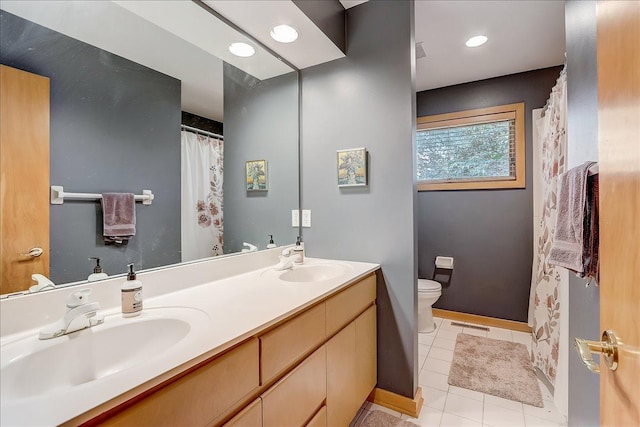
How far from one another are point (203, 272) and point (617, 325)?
144 cm

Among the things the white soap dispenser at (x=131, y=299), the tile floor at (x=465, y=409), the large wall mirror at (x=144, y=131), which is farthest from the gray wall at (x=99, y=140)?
Result: the tile floor at (x=465, y=409)

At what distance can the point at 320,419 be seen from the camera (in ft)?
3.91

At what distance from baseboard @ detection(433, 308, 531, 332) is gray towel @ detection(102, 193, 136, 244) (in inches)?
121

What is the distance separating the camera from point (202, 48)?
4.98 ft

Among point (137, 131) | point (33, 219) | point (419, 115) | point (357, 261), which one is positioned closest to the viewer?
point (33, 219)

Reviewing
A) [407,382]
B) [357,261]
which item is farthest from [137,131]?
[407,382]

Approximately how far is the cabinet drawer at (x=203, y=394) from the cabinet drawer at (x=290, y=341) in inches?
1.8

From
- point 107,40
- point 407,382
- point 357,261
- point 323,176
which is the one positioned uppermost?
point 107,40

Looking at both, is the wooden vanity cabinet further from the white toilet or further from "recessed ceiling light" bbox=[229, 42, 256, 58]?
"recessed ceiling light" bbox=[229, 42, 256, 58]

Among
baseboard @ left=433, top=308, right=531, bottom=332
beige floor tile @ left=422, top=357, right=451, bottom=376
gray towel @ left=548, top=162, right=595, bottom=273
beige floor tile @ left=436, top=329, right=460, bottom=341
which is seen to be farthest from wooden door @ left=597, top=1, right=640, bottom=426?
baseboard @ left=433, top=308, right=531, bottom=332

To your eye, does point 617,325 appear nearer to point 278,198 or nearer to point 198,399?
point 198,399

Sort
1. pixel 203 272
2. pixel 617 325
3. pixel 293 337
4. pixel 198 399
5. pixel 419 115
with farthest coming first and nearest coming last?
1. pixel 419 115
2. pixel 203 272
3. pixel 293 337
4. pixel 198 399
5. pixel 617 325

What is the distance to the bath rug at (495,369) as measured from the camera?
1.87 meters

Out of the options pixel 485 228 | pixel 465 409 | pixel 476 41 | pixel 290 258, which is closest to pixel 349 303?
pixel 290 258
